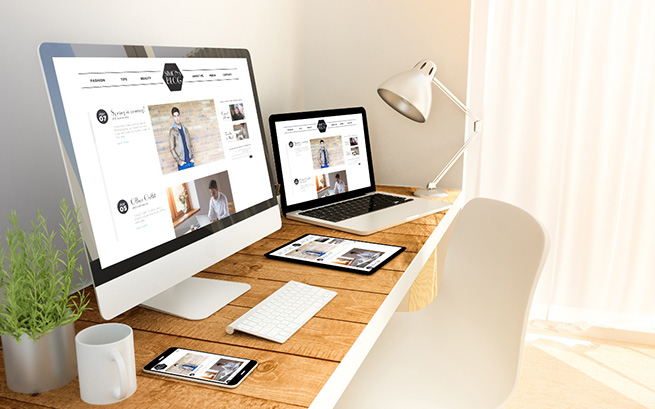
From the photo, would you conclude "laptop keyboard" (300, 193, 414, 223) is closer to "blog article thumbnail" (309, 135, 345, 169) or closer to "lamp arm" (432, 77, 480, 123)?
"blog article thumbnail" (309, 135, 345, 169)

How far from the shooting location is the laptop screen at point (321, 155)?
1738mm

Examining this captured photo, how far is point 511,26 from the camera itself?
2.27m

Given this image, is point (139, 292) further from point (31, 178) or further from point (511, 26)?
point (511, 26)

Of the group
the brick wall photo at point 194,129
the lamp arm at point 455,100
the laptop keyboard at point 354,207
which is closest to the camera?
the brick wall photo at point 194,129

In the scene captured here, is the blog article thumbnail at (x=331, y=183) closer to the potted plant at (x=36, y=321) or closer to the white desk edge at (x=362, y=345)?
the white desk edge at (x=362, y=345)

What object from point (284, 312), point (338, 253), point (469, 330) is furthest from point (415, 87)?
point (284, 312)

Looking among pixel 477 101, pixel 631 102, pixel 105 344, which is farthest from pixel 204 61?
pixel 631 102

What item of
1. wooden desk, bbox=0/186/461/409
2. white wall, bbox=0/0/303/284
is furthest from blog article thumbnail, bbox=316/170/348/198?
white wall, bbox=0/0/303/284

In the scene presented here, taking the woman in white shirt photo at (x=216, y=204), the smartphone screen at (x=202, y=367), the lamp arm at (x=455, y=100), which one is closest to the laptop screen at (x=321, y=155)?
the lamp arm at (x=455, y=100)

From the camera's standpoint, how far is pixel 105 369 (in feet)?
2.32

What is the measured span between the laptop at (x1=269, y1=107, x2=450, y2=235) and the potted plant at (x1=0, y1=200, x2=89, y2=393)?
906 millimetres

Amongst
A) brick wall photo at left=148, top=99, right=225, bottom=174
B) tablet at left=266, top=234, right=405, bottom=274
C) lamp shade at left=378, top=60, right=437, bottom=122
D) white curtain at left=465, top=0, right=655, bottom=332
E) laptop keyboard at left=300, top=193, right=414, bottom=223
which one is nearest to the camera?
brick wall photo at left=148, top=99, right=225, bottom=174

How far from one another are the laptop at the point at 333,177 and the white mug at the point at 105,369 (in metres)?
0.90

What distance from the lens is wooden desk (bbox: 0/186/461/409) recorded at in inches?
29.1
